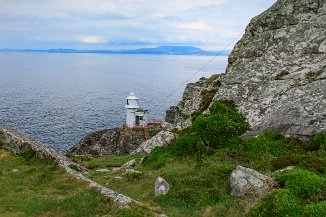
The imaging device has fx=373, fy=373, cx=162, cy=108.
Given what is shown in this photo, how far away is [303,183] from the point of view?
20.0 meters

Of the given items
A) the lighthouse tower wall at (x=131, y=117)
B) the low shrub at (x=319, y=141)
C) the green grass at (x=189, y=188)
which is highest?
the low shrub at (x=319, y=141)

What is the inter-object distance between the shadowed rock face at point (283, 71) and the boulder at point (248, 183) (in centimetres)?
834

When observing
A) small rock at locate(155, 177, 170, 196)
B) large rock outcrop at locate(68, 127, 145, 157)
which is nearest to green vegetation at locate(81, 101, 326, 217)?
small rock at locate(155, 177, 170, 196)

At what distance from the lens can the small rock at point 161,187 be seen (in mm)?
23103

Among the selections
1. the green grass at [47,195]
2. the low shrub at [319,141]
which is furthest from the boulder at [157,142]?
the low shrub at [319,141]

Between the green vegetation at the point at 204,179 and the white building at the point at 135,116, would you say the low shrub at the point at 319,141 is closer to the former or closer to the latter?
the green vegetation at the point at 204,179

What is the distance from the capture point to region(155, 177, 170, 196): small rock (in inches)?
910

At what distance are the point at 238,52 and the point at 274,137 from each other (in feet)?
44.6

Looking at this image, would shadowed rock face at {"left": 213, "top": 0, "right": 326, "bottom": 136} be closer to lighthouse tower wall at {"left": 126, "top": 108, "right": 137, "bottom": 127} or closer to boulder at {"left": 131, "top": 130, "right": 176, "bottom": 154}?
boulder at {"left": 131, "top": 130, "right": 176, "bottom": 154}

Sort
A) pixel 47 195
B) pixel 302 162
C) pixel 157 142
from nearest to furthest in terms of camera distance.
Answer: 1. pixel 302 162
2. pixel 47 195
3. pixel 157 142

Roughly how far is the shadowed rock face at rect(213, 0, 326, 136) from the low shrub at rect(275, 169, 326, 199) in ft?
26.6

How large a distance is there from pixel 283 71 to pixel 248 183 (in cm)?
1625

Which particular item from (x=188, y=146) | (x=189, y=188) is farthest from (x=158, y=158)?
(x=189, y=188)

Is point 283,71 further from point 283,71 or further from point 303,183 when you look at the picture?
point 303,183
